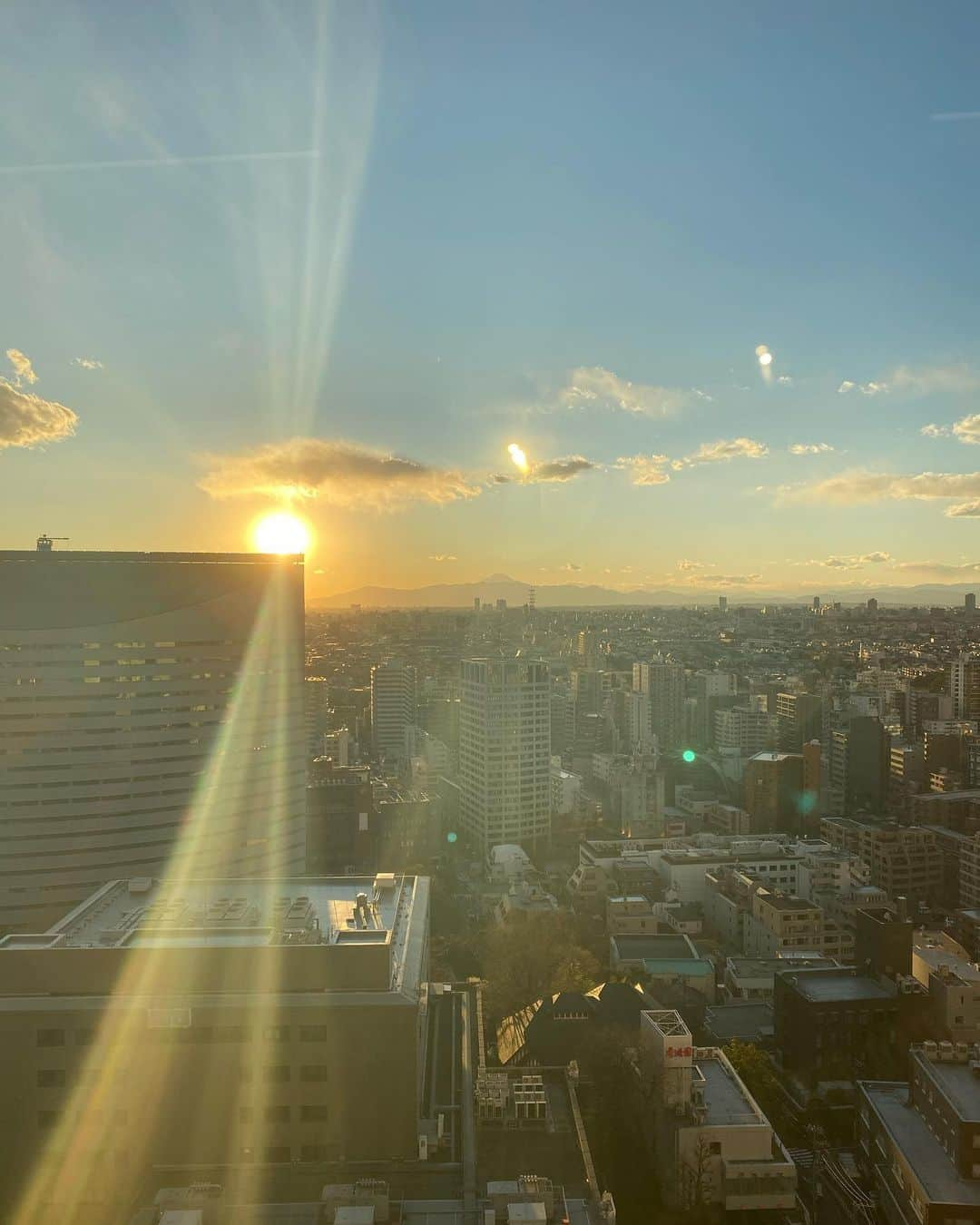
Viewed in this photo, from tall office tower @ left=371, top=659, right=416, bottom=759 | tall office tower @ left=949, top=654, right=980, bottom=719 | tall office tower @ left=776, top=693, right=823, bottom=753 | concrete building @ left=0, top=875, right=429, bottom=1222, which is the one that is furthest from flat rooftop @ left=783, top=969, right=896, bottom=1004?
tall office tower @ left=371, top=659, right=416, bottom=759

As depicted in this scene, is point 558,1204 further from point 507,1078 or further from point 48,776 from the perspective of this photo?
point 48,776

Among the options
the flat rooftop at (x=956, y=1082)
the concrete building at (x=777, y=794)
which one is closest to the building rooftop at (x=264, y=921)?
the flat rooftop at (x=956, y=1082)

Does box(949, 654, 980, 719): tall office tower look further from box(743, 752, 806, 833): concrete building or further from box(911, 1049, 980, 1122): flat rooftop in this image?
box(911, 1049, 980, 1122): flat rooftop

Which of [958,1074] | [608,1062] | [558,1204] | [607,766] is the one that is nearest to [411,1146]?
[558,1204]

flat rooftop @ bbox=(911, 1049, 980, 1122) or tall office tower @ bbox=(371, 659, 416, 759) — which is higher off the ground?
tall office tower @ bbox=(371, 659, 416, 759)

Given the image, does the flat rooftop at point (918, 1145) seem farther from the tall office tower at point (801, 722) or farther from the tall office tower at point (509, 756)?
the tall office tower at point (801, 722)

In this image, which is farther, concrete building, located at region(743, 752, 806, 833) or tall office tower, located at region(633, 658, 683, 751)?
tall office tower, located at region(633, 658, 683, 751)
